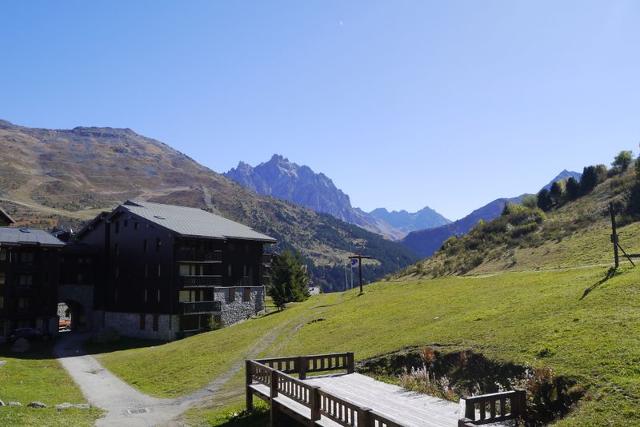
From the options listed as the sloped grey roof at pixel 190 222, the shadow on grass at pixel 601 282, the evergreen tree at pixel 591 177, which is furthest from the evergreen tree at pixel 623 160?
the shadow on grass at pixel 601 282

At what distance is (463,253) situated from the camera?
73438 millimetres

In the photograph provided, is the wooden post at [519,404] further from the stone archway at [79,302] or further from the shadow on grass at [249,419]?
the stone archway at [79,302]

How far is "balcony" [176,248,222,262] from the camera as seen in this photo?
63.5m

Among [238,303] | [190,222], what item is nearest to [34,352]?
[238,303]

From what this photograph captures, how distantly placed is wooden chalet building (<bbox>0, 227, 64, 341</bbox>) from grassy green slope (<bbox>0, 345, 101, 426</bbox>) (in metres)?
8.86

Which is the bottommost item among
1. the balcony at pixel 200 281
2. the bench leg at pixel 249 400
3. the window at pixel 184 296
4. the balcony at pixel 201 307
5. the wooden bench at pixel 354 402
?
the bench leg at pixel 249 400

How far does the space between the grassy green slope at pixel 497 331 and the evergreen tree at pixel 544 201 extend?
45.1 metres

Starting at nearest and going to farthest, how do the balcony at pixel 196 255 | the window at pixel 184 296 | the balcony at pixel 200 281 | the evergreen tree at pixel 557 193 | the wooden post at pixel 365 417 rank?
the wooden post at pixel 365 417 < the window at pixel 184 296 < the balcony at pixel 200 281 < the balcony at pixel 196 255 < the evergreen tree at pixel 557 193

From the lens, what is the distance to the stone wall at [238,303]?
218 feet

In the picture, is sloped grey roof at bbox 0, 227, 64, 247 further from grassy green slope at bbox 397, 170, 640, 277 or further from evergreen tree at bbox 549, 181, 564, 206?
evergreen tree at bbox 549, 181, 564, 206

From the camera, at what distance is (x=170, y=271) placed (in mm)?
63281

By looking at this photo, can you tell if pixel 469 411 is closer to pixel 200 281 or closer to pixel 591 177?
pixel 200 281

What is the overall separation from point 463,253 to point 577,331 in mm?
52306

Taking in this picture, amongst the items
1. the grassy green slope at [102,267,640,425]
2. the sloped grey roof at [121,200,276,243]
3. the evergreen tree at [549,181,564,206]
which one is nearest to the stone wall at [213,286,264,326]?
the sloped grey roof at [121,200,276,243]
